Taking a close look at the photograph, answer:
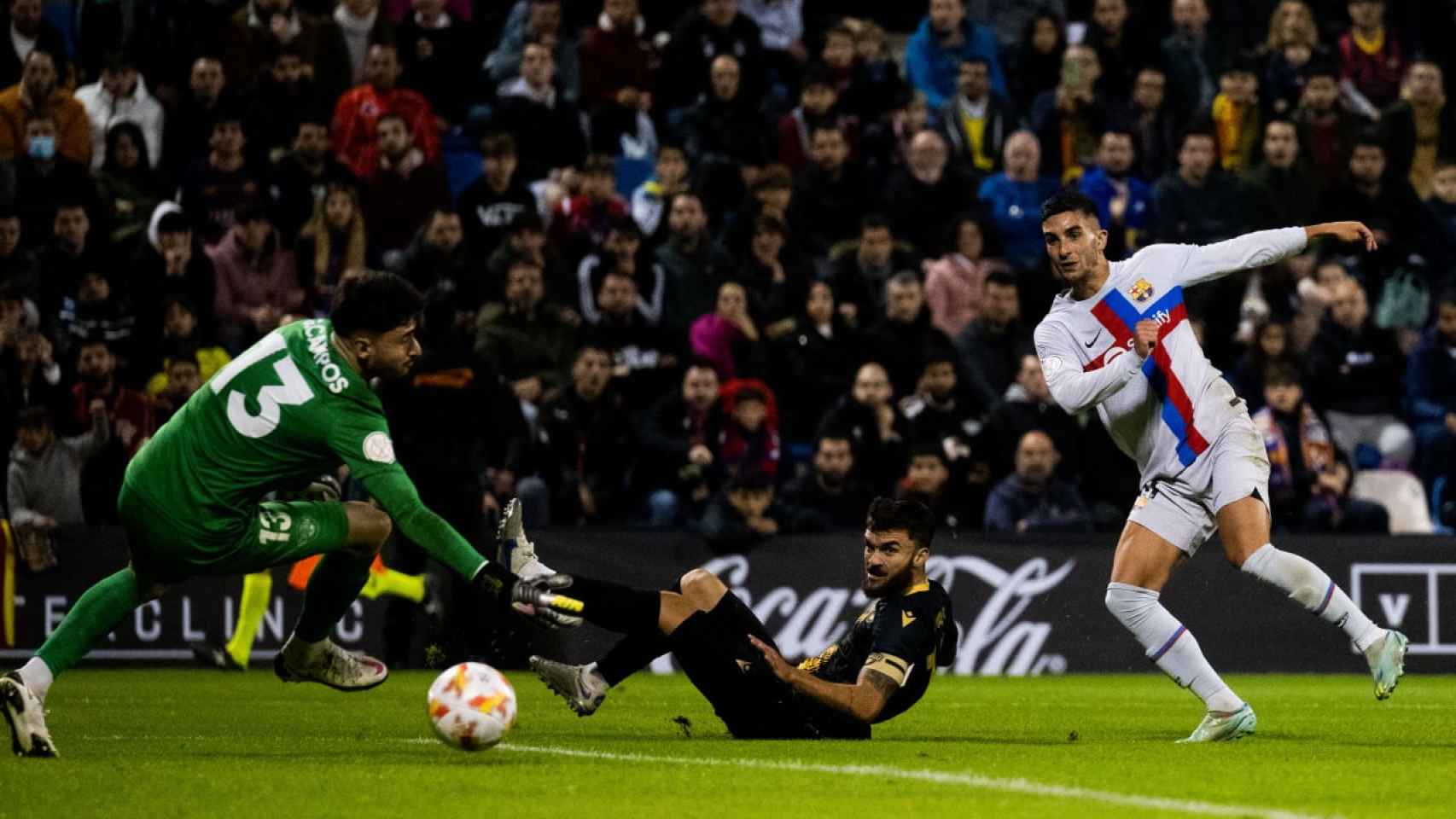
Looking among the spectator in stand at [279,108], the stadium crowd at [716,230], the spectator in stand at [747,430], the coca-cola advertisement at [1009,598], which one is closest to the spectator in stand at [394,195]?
the stadium crowd at [716,230]

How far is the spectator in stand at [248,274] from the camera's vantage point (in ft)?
56.7

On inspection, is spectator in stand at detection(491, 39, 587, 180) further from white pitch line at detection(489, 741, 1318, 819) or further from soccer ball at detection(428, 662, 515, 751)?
soccer ball at detection(428, 662, 515, 751)

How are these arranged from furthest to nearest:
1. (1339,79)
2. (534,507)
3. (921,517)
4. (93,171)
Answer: (1339,79) < (93,171) < (534,507) < (921,517)

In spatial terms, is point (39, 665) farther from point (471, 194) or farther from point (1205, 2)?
point (1205, 2)

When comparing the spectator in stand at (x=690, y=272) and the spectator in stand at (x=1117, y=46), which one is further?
the spectator in stand at (x=1117, y=46)

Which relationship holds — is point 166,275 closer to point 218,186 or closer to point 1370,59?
point 218,186

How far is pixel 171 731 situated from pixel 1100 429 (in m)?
9.13

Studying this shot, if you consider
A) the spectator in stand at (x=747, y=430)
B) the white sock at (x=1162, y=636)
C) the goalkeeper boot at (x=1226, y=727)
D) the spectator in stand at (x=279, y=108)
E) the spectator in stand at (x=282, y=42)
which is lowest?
the spectator in stand at (x=747, y=430)

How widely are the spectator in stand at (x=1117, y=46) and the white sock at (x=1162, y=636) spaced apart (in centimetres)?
1121

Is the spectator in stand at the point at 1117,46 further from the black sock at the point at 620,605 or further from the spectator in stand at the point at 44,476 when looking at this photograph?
the black sock at the point at 620,605

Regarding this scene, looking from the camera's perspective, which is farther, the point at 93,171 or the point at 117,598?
the point at 93,171

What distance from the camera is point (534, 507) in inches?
635

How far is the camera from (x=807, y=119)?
19578 mm

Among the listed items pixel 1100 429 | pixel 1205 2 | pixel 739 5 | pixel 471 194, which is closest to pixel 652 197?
pixel 471 194
